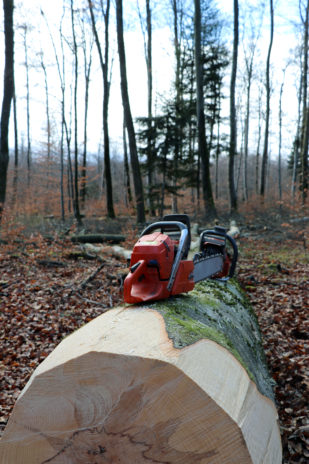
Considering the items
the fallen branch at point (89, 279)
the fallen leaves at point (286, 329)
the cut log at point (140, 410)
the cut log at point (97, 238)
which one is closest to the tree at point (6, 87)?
the cut log at point (97, 238)

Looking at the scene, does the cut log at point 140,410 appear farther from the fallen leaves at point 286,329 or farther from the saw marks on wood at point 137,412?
the fallen leaves at point 286,329

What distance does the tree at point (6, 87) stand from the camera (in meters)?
8.31

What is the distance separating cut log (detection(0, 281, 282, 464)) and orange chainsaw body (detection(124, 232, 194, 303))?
0.72 m

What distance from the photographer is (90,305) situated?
516 cm

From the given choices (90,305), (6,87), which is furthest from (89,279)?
(6,87)

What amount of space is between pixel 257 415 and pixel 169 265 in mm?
1203

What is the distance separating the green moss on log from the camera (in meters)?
1.84

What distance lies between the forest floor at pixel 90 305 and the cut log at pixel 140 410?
133cm

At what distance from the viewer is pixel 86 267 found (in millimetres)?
7379

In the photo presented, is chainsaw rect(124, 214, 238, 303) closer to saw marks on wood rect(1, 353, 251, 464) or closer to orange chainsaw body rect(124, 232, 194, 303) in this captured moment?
orange chainsaw body rect(124, 232, 194, 303)

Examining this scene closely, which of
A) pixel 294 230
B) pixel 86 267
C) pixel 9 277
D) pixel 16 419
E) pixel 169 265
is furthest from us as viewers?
pixel 294 230

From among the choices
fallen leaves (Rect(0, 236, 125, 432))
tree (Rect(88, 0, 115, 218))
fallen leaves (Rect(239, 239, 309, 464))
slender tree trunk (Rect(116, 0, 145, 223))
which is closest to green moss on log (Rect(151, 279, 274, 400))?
fallen leaves (Rect(239, 239, 309, 464))

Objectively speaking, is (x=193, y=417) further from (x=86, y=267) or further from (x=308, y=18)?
(x=308, y=18)

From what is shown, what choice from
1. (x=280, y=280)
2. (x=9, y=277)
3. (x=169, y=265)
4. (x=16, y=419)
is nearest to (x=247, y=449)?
(x=16, y=419)
